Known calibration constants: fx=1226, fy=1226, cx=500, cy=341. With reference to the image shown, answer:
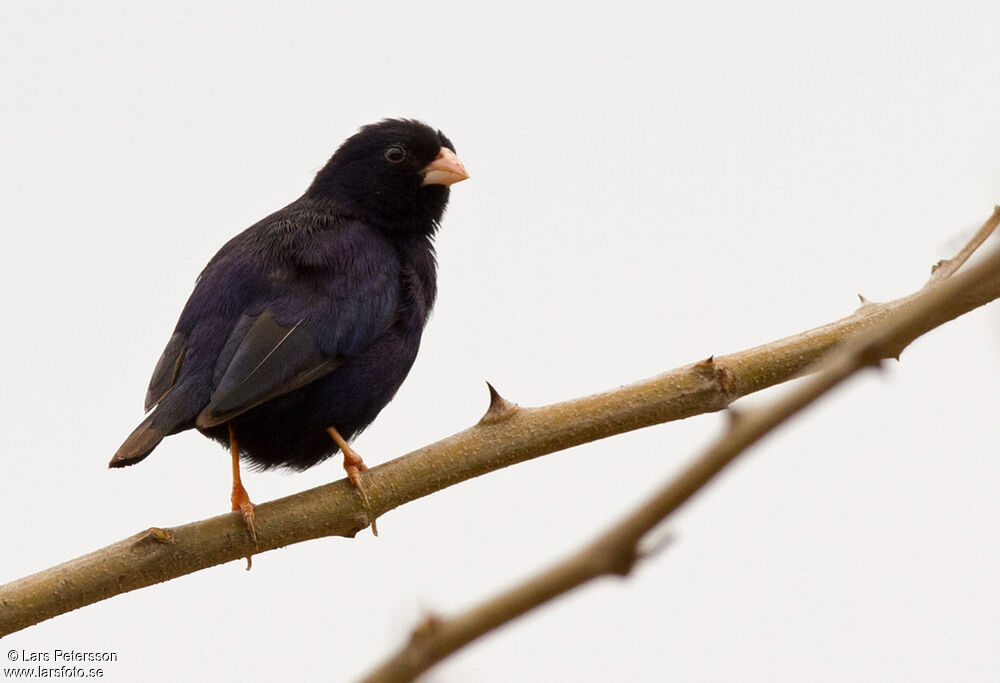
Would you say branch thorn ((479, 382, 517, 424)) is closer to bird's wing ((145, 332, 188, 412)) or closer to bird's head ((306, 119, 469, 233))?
bird's wing ((145, 332, 188, 412))

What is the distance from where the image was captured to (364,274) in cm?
550

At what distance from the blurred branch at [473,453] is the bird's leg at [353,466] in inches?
1.0

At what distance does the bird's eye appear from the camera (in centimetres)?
636

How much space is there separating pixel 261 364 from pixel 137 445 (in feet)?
1.94

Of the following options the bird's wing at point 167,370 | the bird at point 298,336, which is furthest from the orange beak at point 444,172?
the bird's wing at point 167,370

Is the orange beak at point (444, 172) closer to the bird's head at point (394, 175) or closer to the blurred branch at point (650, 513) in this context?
the bird's head at point (394, 175)

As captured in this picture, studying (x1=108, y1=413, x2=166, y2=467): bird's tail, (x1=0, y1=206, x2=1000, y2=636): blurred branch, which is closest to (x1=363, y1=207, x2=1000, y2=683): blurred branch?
(x1=0, y1=206, x2=1000, y2=636): blurred branch

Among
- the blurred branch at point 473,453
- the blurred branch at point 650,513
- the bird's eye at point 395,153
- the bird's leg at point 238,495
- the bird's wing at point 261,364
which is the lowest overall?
the blurred branch at point 650,513

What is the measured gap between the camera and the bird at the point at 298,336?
15.9 feet

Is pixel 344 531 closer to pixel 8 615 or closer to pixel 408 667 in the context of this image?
pixel 8 615

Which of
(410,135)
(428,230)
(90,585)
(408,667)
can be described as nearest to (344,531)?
(90,585)

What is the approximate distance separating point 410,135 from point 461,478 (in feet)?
8.85

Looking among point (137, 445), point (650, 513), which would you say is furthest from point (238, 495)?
point (650, 513)

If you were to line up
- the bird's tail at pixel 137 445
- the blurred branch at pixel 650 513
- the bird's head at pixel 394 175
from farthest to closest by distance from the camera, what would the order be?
1. the bird's head at pixel 394 175
2. the bird's tail at pixel 137 445
3. the blurred branch at pixel 650 513
